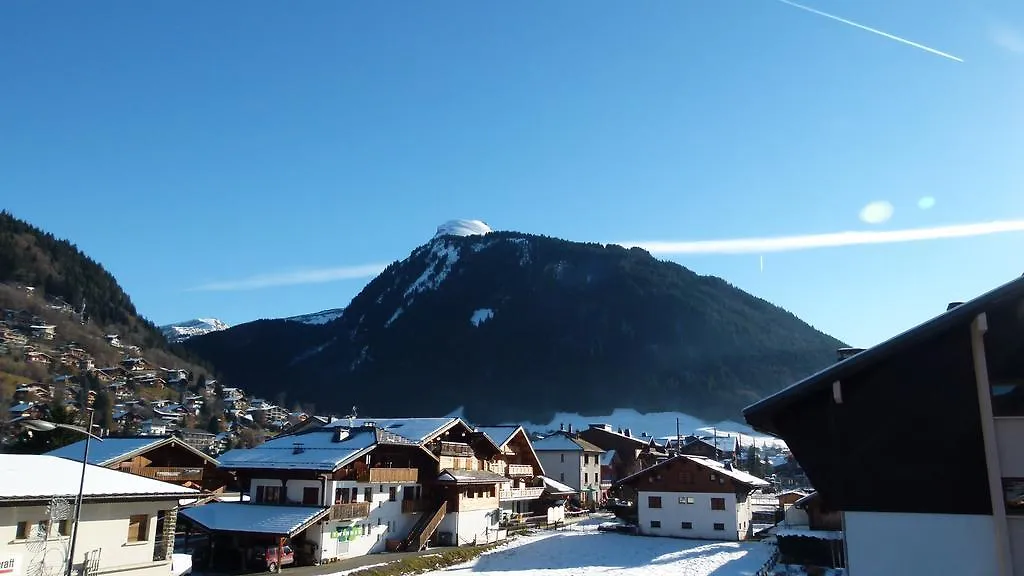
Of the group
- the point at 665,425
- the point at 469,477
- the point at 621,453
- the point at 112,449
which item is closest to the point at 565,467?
the point at 621,453

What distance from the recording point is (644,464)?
342 feet

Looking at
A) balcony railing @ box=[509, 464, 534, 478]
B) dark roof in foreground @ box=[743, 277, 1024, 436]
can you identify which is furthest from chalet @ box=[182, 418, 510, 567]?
dark roof in foreground @ box=[743, 277, 1024, 436]

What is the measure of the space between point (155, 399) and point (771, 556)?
151 metres

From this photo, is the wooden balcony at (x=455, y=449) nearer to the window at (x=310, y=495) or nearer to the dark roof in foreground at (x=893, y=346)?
the window at (x=310, y=495)

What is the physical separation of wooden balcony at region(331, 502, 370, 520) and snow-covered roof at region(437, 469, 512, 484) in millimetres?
7043

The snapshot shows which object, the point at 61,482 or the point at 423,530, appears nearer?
the point at 61,482

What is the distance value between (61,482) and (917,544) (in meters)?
28.3

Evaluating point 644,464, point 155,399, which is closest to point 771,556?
point 644,464

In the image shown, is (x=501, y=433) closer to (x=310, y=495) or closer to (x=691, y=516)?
(x=691, y=516)

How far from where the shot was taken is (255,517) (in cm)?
3828

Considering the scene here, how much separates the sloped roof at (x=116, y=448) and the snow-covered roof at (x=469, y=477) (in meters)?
15.7

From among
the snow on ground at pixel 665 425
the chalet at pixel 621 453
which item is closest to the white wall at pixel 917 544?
the chalet at pixel 621 453

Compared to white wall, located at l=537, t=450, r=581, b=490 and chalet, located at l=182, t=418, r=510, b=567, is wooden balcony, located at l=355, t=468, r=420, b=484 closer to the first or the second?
chalet, located at l=182, t=418, r=510, b=567

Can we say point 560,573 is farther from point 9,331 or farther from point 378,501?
point 9,331
